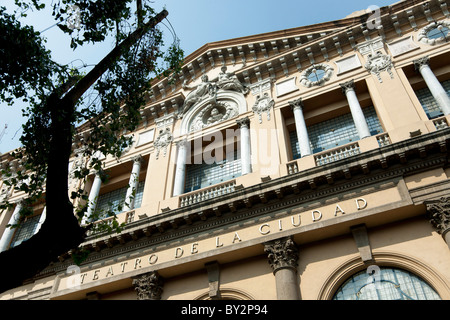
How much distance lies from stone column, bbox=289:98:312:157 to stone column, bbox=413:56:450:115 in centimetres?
460

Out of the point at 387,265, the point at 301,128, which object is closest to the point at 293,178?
the point at 301,128

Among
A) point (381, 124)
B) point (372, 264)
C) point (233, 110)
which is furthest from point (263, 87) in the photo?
point (372, 264)

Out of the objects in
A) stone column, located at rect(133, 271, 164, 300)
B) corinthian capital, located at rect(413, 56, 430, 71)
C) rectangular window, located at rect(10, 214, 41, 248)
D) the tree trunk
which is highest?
corinthian capital, located at rect(413, 56, 430, 71)

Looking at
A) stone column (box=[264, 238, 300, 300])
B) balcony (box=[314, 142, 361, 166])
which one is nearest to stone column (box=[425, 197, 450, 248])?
balcony (box=[314, 142, 361, 166])

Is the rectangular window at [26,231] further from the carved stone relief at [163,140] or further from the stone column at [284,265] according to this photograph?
the stone column at [284,265]

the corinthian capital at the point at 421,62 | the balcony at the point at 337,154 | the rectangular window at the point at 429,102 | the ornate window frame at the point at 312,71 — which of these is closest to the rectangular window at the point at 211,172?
the balcony at the point at 337,154

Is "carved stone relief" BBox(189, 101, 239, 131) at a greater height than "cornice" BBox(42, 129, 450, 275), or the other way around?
"carved stone relief" BBox(189, 101, 239, 131)

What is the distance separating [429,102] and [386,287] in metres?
7.63

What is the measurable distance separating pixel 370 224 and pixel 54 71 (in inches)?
395

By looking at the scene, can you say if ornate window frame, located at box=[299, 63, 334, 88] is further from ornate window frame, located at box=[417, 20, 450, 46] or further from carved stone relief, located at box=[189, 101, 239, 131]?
ornate window frame, located at box=[417, 20, 450, 46]

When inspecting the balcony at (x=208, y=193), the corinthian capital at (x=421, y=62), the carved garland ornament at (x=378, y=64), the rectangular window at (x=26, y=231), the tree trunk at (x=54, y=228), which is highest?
the carved garland ornament at (x=378, y=64)

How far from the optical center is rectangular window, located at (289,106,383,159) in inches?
611

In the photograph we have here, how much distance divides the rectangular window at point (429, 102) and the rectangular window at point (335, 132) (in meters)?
1.69

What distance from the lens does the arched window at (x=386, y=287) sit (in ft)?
34.5
